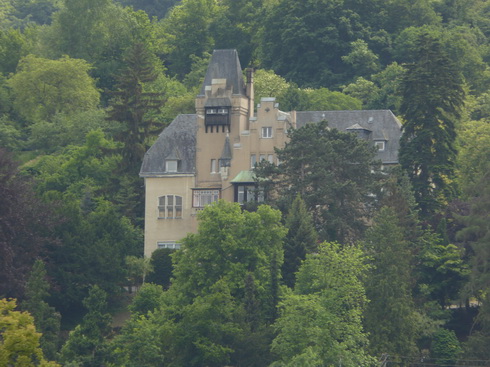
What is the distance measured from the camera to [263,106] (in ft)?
364

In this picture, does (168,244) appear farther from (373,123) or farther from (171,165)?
(373,123)

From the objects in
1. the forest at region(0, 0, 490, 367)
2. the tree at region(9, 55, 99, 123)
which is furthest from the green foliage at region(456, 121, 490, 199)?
the tree at region(9, 55, 99, 123)

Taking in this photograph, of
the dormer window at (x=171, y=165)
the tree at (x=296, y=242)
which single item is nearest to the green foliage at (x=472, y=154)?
the tree at (x=296, y=242)

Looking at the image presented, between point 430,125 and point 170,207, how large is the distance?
20824 millimetres

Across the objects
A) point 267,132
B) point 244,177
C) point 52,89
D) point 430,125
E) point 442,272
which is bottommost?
point 442,272

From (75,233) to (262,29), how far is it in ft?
193

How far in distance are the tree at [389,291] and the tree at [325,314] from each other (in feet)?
3.15

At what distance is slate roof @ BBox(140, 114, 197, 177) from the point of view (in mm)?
112438

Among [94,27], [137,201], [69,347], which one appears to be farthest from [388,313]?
[94,27]

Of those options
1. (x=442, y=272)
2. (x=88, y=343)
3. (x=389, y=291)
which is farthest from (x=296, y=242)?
(x=88, y=343)

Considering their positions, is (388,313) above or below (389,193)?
below

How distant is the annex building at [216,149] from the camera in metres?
110

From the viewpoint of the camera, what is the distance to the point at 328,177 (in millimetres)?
101625

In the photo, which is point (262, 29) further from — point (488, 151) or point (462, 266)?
point (462, 266)
